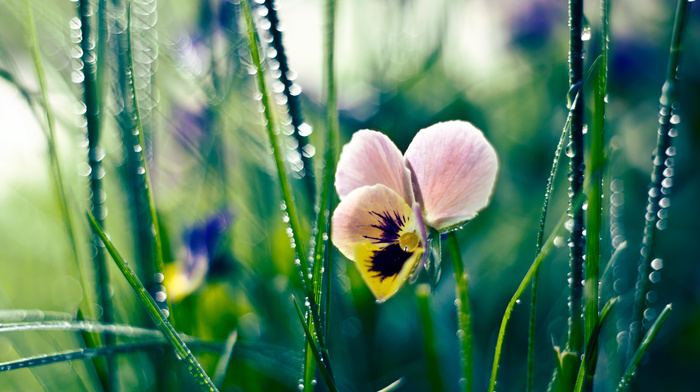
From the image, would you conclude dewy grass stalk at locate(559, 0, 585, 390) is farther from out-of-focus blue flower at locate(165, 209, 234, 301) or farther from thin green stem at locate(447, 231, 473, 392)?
out-of-focus blue flower at locate(165, 209, 234, 301)

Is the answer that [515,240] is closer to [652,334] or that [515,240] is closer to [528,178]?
[528,178]

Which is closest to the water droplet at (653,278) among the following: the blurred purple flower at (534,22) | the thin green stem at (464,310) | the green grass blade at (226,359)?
the thin green stem at (464,310)

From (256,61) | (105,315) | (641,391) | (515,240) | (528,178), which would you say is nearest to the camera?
(256,61)

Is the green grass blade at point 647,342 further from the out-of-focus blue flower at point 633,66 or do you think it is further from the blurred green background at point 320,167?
the out-of-focus blue flower at point 633,66

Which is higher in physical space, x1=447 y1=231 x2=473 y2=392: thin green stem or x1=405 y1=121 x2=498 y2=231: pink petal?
x1=405 y1=121 x2=498 y2=231: pink petal

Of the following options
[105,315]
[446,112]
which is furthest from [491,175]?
[446,112]

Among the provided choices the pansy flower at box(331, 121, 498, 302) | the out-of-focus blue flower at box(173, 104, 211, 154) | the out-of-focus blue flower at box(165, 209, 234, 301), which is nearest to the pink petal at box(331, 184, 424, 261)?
the pansy flower at box(331, 121, 498, 302)
